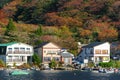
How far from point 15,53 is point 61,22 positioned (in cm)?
1820

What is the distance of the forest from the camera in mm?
71500

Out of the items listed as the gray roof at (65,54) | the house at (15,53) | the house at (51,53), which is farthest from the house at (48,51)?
the house at (15,53)

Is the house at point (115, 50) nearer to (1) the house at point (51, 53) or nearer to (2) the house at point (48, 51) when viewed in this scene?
(1) the house at point (51, 53)

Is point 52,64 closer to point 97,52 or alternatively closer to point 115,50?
point 97,52

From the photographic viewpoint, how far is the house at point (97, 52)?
6525 cm

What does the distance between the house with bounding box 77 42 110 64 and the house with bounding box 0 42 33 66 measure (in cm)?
717

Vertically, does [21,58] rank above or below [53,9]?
below

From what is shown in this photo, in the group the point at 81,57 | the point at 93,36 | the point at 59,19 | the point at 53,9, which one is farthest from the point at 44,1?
the point at 81,57

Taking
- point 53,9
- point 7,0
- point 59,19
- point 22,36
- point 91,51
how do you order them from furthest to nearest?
point 7,0, point 53,9, point 59,19, point 22,36, point 91,51

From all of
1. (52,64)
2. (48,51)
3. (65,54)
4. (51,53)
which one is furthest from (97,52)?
(52,64)

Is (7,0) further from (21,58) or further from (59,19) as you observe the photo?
(21,58)

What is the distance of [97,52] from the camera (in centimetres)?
6569

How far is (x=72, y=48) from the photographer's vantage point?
69.1 metres

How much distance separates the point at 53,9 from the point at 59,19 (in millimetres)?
7463
